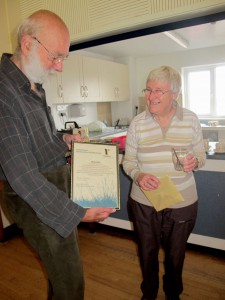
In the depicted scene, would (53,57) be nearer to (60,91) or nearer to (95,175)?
(95,175)

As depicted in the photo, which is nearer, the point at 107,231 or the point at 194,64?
the point at 107,231

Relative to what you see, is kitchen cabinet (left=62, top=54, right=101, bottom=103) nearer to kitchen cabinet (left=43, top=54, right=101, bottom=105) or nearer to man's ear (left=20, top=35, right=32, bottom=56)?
kitchen cabinet (left=43, top=54, right=101, bottom=105)

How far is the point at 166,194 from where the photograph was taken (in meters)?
1.37

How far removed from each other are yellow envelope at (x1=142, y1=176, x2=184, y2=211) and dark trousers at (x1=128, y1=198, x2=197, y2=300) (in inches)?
2.9

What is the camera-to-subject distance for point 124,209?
2.53 meters

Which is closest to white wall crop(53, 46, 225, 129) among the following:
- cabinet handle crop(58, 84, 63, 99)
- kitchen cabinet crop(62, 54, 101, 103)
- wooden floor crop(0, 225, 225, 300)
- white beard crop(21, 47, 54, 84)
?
kitchen cabinet crop(62, 54, 101, 103)

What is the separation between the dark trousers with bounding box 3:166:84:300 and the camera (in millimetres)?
1027

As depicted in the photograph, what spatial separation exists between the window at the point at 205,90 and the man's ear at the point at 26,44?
5.26 meters

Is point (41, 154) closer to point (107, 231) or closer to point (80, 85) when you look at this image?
point (107, 231)

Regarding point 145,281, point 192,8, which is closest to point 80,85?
point 192,8

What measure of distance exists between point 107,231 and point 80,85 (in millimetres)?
2506

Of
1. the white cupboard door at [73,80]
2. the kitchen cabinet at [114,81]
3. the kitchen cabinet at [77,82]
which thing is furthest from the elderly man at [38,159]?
the kitchen cabinet at [114,81]

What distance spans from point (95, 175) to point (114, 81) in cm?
425

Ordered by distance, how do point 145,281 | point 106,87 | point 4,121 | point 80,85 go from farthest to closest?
point 106,87
point 80,85
point 145,281
point 4,121
